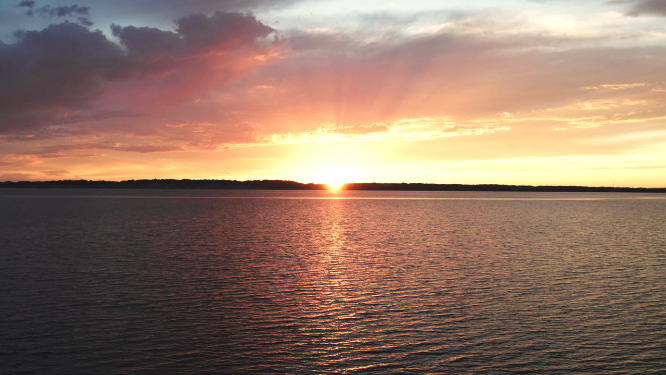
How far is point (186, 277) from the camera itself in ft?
105

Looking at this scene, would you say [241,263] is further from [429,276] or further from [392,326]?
[392,326]

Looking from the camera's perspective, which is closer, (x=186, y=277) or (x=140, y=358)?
(x=140, y=358)

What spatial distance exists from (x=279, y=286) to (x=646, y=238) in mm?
50152

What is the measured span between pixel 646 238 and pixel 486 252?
26566 mm

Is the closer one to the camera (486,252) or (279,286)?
(279,286)

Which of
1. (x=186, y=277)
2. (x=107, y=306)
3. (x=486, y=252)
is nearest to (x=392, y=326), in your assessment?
(x=107, y=306)

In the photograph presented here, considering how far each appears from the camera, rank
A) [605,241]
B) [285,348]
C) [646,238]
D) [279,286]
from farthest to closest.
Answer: [646,238] → [605,241] → [279,286] → [285,348]

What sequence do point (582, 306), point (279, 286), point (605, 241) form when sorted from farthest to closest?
point (605, 241)
point (279, 286)
point (582, 306)

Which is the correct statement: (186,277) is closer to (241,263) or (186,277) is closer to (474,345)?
(241,263)

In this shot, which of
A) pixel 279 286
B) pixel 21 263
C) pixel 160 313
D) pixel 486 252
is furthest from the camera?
pixel 486 252

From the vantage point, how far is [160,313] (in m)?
23.2

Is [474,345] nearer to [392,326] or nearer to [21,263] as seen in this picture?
[392,326]

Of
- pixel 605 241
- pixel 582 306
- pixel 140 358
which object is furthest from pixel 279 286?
pixel 605 241

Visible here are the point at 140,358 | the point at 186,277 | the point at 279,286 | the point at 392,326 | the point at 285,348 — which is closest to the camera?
the point at 140,358
